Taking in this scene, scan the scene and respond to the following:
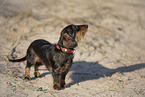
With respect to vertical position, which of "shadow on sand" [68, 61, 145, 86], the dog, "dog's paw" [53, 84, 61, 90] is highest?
the dog

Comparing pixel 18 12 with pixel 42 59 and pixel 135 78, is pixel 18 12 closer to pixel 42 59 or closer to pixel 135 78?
pixel 42 59

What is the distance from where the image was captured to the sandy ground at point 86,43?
4172 mm

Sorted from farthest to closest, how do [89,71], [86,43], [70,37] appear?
[86,43]
[89,71]
[70,37]

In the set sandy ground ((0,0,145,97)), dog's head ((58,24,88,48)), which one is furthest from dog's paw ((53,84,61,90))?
dog's head ((58,24,88,48))

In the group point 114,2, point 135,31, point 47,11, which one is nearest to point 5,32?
point 47,11

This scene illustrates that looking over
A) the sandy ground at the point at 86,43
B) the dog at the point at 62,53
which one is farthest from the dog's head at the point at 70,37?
the sandy ground at the point at 86,43

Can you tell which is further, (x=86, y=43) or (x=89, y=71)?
(x=86, y=43)

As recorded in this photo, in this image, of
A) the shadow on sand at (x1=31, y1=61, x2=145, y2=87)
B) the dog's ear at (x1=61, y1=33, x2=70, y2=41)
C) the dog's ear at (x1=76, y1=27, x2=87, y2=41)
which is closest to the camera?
the dog's ear at (x1=61, y1=33, x2=70, y2=41)

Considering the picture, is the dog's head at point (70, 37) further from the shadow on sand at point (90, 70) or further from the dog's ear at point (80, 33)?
the shadow on sand at point (90, 70)

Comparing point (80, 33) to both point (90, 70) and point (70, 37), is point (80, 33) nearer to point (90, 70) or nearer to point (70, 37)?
point (70, 37)

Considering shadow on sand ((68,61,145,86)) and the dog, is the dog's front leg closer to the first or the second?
the dog

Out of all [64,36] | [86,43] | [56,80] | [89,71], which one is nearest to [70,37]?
[64,36]

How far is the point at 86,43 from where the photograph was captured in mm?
7602

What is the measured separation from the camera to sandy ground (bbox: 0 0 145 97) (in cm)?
417
